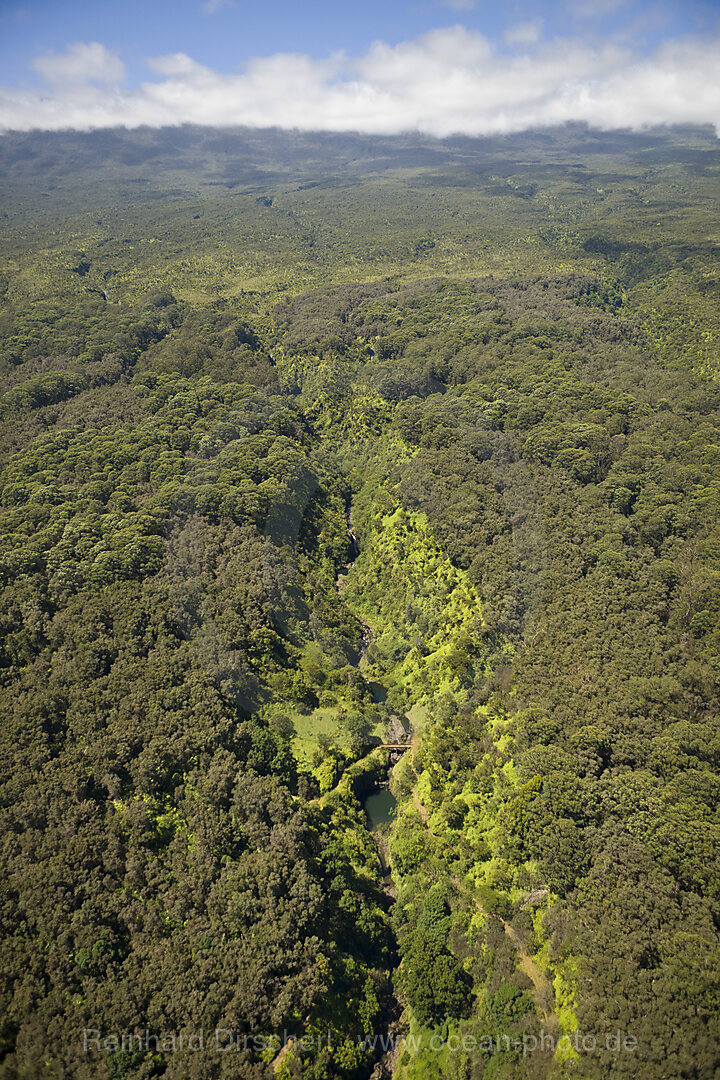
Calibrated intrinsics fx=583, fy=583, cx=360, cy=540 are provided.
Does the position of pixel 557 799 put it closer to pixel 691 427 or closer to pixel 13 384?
pixel 691 427

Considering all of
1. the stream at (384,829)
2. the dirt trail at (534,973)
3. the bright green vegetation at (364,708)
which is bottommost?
the stream at (384,829)

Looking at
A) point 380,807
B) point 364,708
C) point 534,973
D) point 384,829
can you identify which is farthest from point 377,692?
point 534,973

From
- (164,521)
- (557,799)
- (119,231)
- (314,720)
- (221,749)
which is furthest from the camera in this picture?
(119,231)

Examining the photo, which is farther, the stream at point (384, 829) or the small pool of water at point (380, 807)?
the small pool of water at point (380, 807)

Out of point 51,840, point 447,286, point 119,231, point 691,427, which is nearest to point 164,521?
point 51,840

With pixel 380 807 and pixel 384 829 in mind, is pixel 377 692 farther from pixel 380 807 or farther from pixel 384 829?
pixel 384 829

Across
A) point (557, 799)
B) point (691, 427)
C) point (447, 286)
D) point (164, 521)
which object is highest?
point (447, 286)

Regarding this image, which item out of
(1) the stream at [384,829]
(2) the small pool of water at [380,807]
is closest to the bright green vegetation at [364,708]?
(1) the stream at [384,829]

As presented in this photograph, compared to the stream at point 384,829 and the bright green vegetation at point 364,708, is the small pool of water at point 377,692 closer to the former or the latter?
the stream at point 384,829
